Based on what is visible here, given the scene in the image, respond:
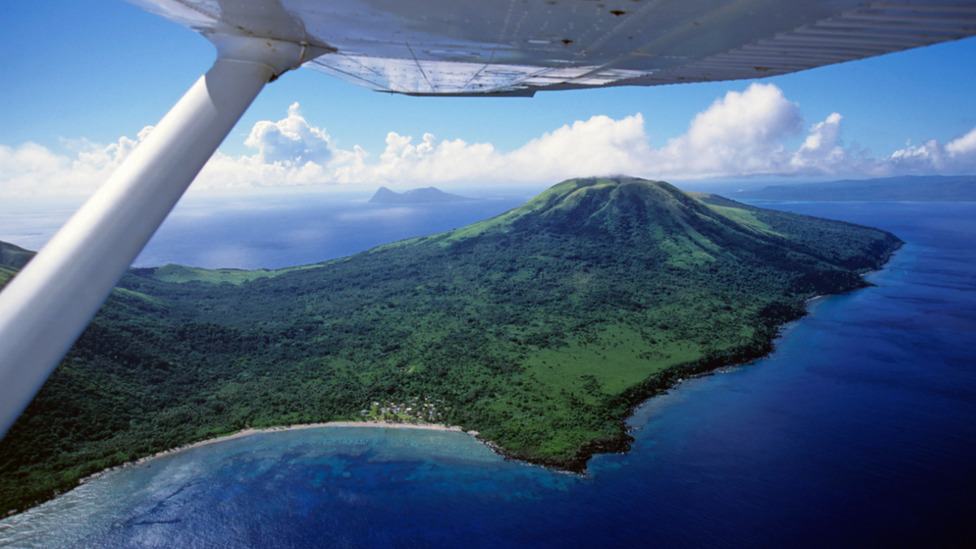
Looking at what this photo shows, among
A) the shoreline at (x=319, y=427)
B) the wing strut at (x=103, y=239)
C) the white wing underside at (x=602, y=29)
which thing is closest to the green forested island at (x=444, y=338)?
the shoreline at (x=319, y=427)

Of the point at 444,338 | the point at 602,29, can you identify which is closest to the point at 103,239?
the point at 602,29

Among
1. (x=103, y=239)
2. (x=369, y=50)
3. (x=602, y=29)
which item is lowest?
(x=103, y=239)

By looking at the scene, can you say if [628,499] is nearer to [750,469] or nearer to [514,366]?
[750,469]

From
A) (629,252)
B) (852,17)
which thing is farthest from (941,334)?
(852,17)

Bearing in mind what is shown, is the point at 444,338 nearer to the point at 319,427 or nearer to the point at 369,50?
the point at 319,427

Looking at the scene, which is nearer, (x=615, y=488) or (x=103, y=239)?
(x=103, y=239)
